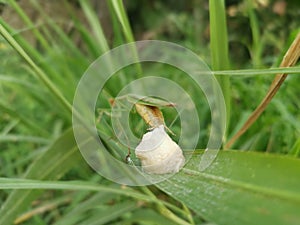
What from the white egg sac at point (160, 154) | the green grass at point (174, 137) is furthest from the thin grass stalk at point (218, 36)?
the white egg sac at point (160, 154)

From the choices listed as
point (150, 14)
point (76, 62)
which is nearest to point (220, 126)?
point (76, 62)

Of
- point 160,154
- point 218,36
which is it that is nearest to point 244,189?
point 160,154

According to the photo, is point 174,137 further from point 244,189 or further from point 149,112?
point 244,189

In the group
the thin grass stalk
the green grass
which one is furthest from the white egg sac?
the thin grass stalk

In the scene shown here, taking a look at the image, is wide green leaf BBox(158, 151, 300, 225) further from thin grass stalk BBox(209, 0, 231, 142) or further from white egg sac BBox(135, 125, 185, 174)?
thin grass stalk BBox(209, 0, 231, 142)

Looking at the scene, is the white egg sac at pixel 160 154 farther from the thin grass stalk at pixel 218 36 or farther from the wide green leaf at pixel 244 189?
the thin grass stalk at pixel 218 36

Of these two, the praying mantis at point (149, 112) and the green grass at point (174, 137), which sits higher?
the praying mantis at point (149, 112)

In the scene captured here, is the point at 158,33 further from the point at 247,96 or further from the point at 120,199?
the point at 120,199
